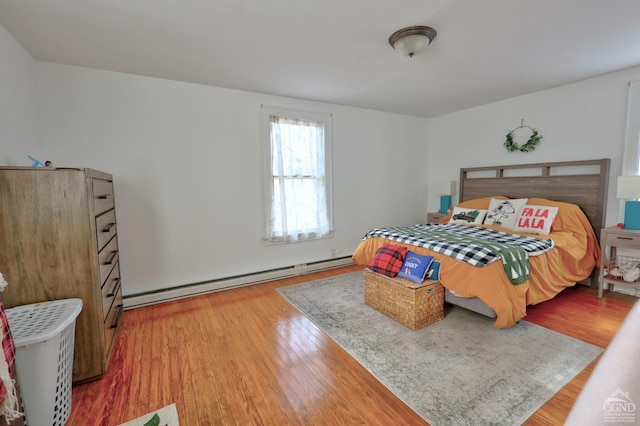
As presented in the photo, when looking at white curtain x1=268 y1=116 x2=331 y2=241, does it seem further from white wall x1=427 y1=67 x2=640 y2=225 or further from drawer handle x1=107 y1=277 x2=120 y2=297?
white wall x1=427 y1=67 x2=640 y2=225

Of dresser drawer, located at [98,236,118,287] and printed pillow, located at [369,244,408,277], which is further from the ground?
dresser drawer, located at [98,236,118,287]

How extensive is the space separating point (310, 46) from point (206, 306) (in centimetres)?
269

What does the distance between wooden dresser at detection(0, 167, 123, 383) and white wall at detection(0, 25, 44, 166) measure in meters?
0.65

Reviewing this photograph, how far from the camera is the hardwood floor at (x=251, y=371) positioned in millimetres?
1576

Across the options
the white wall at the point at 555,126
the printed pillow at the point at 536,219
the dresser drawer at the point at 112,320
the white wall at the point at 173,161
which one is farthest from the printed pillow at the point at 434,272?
the dresser drawer at the point at 112,320

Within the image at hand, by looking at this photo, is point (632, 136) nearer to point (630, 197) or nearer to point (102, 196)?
point (630, 197)

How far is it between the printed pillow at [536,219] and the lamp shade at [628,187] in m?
0.55

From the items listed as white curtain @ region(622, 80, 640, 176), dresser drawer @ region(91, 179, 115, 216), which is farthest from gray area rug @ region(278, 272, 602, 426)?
white curtain @ region(622, 80, 640, 176)

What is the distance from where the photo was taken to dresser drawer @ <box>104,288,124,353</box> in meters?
2.02

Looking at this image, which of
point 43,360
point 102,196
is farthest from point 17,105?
point 43,360

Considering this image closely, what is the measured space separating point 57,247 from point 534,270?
11.9 ft

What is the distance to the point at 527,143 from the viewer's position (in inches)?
148

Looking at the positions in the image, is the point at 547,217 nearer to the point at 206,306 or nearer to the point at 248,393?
the point at 248,393

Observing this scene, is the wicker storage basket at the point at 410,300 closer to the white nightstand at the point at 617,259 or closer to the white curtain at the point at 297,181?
the white curtain at the point at 297,181
